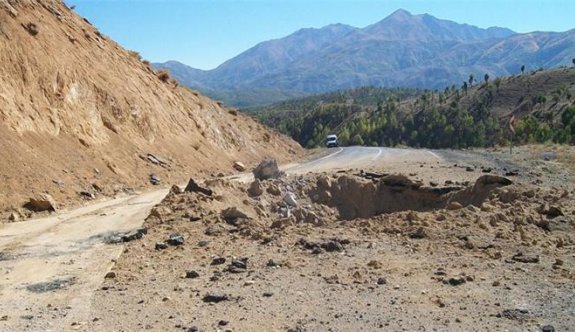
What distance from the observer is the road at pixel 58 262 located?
7.80m

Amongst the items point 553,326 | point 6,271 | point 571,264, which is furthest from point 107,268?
point 571,264

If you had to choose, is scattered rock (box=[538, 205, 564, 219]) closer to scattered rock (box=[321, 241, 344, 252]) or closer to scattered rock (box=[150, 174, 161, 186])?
scattered rock (box=[321, 241, 344, 252])

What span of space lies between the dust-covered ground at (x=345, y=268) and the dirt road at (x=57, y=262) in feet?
1.17

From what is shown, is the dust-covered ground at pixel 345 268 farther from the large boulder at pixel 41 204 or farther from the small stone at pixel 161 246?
the large boulder at pixel 41 204

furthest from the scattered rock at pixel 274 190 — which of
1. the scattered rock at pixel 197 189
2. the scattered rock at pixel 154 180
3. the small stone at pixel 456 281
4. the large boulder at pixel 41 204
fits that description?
the small stone at pixel 456 281

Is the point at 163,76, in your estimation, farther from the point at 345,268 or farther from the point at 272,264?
the point at 345,268

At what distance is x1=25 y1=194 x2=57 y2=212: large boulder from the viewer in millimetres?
16625

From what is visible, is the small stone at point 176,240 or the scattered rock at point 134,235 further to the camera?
the scattered rock at point 134,235

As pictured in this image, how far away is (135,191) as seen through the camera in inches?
840

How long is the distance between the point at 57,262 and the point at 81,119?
47.3 ft

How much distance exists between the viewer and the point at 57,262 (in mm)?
10539

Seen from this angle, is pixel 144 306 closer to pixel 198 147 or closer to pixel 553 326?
pixel 553 326

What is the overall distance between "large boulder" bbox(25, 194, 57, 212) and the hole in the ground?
764 centimetres

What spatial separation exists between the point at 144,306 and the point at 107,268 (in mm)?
2317
